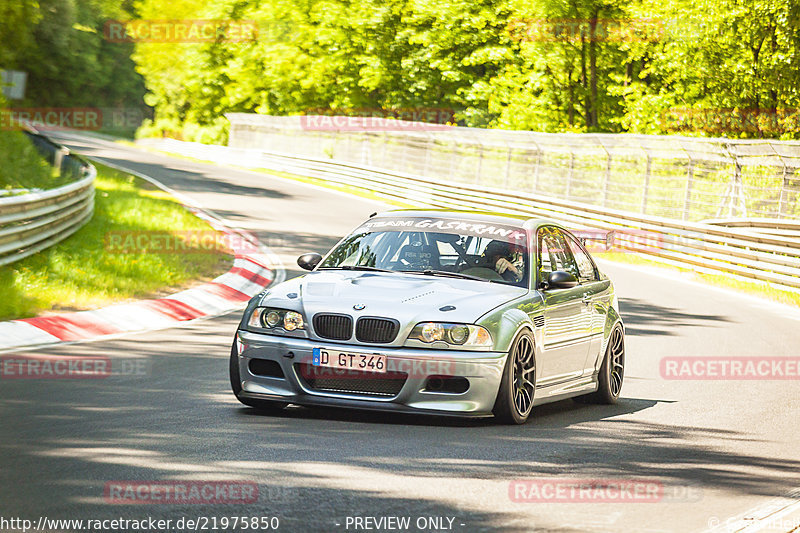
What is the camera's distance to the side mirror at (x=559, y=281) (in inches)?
343

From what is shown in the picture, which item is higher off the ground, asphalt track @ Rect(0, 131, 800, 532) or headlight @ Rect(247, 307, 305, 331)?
headlight @ Rect(247, 307, 305, 331)

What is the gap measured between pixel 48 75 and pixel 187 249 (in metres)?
40.1

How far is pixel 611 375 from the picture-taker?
32.8 feet

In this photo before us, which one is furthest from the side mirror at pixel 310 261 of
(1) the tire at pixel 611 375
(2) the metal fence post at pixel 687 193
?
(2) the metal fence post at pixel 687 193

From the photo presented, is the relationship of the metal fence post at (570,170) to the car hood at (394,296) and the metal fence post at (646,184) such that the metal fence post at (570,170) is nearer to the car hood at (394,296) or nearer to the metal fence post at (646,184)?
the metal fence post at (646,184)

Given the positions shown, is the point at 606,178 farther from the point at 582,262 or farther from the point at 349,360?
the point at 349,360

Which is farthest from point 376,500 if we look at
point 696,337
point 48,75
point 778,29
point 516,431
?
point 48,75

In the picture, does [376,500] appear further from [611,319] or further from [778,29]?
[778,29]

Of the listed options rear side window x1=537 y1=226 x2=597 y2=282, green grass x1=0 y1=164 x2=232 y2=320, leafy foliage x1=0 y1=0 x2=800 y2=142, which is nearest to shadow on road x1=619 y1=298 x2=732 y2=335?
rear side window x1=537 y1=226 x2=597 y2=282

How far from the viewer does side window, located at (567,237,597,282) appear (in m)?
9.96

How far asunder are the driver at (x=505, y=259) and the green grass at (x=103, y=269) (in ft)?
18.9

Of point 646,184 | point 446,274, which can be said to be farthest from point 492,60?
point 446,274

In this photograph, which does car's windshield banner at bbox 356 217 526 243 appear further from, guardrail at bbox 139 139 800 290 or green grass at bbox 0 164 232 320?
guardrail at bbox 139 139 800 290

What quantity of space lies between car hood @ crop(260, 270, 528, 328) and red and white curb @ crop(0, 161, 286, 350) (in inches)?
156
